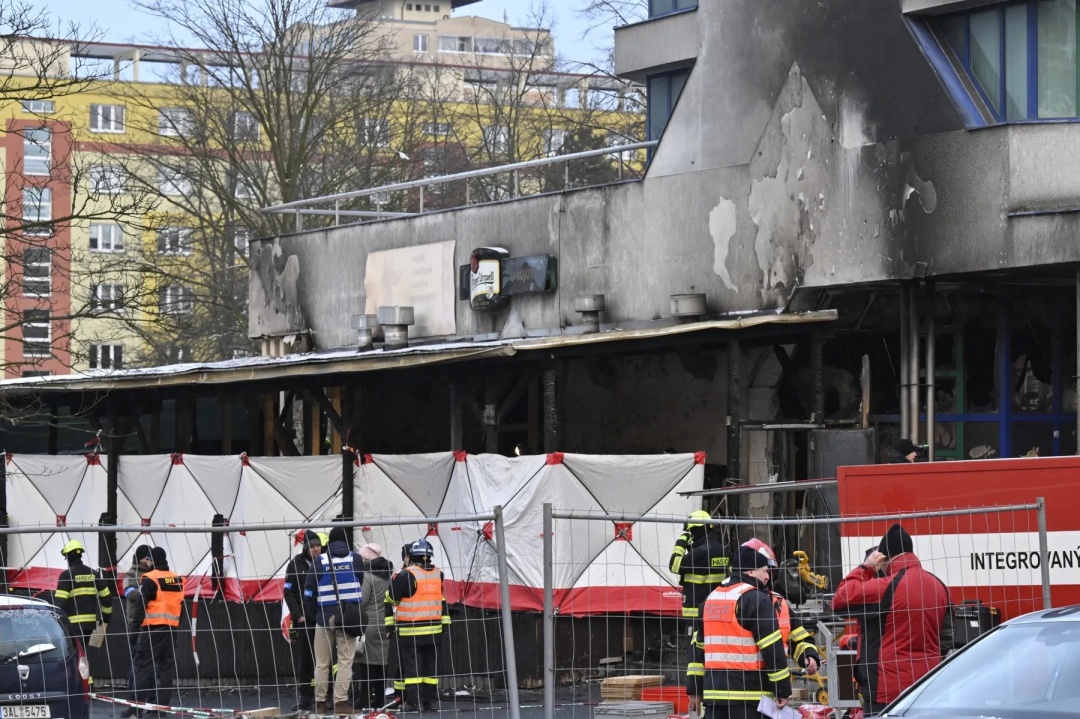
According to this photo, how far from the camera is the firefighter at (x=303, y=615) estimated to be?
56.9 feet

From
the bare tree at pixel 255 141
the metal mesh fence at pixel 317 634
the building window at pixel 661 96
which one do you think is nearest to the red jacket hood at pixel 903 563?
the metal mesh fence at pixel 317 634

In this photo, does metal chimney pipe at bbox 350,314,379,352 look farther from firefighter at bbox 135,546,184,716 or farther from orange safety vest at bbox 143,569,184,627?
orange safety vest at bbox 143,569,184,627

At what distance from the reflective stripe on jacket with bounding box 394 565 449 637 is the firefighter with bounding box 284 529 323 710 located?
1.05m

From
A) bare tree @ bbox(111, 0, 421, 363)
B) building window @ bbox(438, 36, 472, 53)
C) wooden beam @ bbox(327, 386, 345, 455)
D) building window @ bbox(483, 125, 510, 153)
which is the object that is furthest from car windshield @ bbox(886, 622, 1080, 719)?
building window @ bbox(438, 36, 472, 53)

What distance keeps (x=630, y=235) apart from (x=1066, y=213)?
7.08 meters

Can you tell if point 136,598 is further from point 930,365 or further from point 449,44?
point 449,44

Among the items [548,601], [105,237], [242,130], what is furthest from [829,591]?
[105,237]

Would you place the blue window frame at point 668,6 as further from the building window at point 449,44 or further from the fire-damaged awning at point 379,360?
the building window at point 449,44

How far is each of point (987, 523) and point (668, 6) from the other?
15.8 meters

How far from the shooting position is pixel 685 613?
1475 centimetres

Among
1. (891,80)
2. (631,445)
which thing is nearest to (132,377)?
Answer: (631,445)

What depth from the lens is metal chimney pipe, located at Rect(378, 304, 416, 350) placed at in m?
28.2

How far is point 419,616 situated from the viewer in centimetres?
1669

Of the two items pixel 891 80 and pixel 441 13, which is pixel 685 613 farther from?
pixel 441 13
